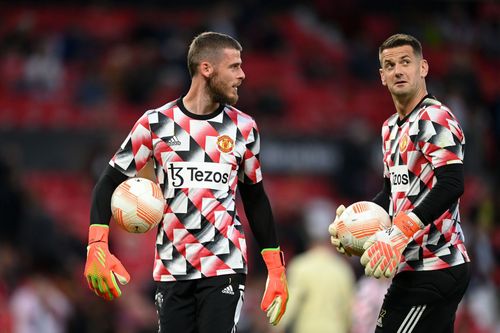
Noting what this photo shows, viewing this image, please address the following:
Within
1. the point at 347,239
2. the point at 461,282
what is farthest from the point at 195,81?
the point at 461,282

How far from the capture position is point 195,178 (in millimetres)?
7180

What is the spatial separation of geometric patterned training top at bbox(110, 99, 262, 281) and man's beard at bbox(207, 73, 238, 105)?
3.8 inches

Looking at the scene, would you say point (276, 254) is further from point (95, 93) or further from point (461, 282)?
point (95, 93)

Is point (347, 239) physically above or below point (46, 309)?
above

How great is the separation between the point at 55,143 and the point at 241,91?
3242mm

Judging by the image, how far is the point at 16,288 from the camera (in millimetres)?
14016

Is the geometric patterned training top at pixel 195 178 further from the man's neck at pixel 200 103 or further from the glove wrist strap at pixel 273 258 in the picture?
the glove wrist strap at pixel 273 258

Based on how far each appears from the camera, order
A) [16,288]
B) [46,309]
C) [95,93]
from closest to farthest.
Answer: [46,309] < [16,288] < [95,93]

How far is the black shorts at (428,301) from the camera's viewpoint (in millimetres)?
6953

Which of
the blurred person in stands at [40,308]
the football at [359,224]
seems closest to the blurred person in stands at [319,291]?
the football at [359,224]

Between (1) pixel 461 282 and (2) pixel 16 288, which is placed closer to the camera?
(1) pixel 461 282

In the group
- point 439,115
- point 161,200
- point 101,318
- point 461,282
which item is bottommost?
point 101,318

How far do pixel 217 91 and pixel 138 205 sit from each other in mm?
917

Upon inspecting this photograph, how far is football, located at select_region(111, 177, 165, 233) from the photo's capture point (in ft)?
23.1
